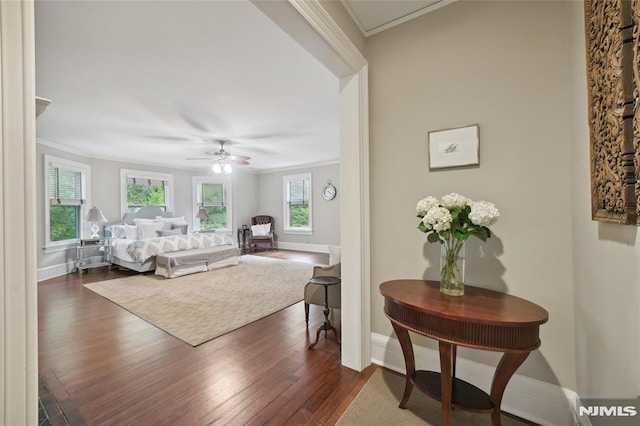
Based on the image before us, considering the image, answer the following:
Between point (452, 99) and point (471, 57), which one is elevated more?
point (471, 57)

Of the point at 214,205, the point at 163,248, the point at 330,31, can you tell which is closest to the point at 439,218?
the point at 330,31

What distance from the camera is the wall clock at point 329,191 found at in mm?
7402

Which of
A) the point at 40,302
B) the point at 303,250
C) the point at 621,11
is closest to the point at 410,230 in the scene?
the point at 621,11

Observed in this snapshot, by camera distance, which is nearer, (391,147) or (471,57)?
(471,57)

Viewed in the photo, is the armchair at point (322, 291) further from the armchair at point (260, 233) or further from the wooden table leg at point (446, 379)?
the armchair at point (260, 233)

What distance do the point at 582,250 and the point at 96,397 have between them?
123 inches

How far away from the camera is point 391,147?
2.02 meters

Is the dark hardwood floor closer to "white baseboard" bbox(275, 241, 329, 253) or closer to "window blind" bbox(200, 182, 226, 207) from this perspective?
"white baseboard" bbox(275, 241, 329, 253)

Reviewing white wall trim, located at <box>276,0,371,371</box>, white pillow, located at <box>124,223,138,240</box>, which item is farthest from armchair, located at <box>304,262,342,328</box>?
white pillow, located at <box>124,223,138,240</box>

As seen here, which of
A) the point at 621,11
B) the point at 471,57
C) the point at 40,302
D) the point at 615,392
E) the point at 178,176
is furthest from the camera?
the point at 178,176

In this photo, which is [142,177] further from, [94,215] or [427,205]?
[427,205]

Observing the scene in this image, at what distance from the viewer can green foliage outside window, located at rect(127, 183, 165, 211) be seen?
21.8 ft

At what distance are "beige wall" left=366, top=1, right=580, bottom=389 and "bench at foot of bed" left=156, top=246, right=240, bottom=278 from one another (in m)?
4.20

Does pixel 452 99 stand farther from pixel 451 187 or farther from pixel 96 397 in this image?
pixel 96 397
